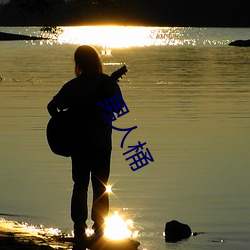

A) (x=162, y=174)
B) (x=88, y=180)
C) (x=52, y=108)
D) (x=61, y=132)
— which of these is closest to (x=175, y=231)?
(x=88, y=180)

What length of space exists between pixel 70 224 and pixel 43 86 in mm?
36819

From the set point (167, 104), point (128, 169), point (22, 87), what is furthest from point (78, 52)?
point (22, 87)

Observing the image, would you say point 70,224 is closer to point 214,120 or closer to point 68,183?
point 68,183

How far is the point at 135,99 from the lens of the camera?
4169 cm

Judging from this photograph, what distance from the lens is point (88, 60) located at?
10.5m

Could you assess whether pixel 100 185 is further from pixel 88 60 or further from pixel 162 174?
pixel 162 174

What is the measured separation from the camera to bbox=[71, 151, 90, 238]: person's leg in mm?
10609

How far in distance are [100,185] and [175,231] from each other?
10.5ft

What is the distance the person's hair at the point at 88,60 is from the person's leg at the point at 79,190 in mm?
840

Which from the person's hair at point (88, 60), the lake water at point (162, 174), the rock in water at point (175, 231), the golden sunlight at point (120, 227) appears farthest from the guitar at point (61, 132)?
the rock in water at point (175, 231)

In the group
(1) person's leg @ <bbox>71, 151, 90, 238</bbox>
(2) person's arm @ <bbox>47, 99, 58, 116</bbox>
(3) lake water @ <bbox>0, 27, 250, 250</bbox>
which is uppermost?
(3) lake water @ <bbox>0, 27, 250, 250</bbox>

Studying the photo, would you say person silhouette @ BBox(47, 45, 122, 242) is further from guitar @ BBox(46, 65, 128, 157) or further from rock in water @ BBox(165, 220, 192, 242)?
rock in water @ BBox(165, 220, 192, 242)

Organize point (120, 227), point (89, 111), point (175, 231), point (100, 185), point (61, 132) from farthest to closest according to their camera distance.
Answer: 1. point (120, 227)
2. point (175, 231)
3. point (100, 185)
4. point (61, 132)
5. point (89, 111)

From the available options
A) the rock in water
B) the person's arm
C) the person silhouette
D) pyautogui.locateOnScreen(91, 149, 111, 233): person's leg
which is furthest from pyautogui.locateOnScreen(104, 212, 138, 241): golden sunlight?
the person's arm
